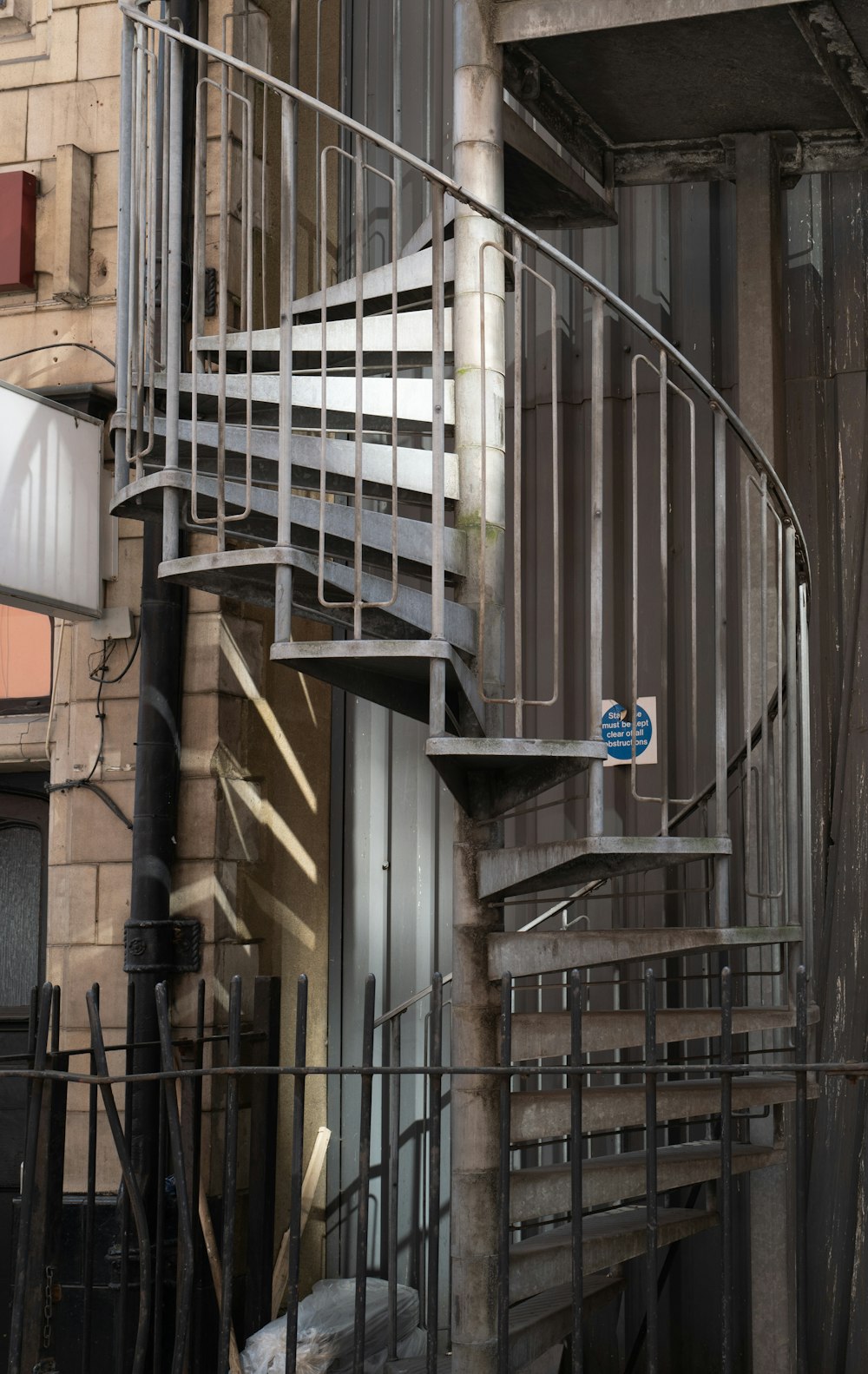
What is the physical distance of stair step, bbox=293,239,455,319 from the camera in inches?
150

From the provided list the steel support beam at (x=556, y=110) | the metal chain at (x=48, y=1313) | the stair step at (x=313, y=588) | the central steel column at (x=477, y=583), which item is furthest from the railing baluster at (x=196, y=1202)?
the steel support beam at (x=556, y=110)

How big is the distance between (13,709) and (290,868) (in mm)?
1067

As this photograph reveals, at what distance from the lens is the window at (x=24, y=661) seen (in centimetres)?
493

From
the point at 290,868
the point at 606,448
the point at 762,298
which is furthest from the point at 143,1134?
the point at 762,298

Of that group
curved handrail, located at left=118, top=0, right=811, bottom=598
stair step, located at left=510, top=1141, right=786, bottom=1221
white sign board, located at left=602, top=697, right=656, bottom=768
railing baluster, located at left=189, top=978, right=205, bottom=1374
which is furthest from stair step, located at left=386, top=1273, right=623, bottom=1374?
curved handrail, located at left=118, top=0, right=811, bottom=598

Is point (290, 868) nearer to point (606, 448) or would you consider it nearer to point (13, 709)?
point (13, 709)

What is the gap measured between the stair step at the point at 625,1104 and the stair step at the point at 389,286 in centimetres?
202

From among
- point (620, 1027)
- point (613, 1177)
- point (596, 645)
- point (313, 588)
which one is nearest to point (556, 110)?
point (313, 588)

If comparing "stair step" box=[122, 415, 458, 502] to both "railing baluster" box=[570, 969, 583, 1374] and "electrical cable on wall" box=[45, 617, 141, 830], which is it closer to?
"electrical cable on wall" box=[45, 617, 141, 830]

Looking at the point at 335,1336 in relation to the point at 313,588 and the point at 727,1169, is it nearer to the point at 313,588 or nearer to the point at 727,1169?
the point at 727,1169

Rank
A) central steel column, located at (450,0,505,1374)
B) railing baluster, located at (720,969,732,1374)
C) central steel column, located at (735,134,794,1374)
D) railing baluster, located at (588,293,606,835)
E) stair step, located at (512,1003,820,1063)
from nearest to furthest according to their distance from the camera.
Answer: railing baluster, located at (720,969,732,1374) → railing baluster, located at (588,293,606,835) → central steel column, located at (450,0,505,1374) → stair step, located at (512,1003,820,1063) → central steel column, located at (735,134,794,1374)

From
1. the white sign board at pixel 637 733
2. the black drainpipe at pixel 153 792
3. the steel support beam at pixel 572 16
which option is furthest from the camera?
the white sign board at pixel 637 733

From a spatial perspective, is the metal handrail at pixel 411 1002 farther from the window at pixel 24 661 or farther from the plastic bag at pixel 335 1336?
the window at pixel 24 661

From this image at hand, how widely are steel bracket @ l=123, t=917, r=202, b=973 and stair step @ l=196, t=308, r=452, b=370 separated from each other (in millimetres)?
1729
